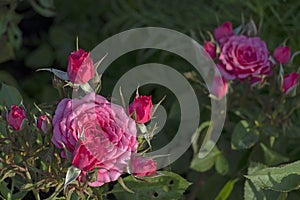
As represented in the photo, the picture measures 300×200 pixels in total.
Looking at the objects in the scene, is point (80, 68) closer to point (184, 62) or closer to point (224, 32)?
point (224, 32)

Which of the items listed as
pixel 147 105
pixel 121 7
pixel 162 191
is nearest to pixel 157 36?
pixel 121 7

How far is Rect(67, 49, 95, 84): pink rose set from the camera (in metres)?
1.00

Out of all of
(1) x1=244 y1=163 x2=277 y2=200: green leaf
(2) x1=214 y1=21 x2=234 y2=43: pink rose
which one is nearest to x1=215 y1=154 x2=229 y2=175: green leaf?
(1) x1=244 y1=163 x2=277 y2=200: green leaf

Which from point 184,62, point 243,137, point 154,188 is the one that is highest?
point 184,62

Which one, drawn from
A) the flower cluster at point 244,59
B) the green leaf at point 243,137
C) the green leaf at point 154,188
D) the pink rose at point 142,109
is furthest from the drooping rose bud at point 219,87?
the pink rose at point 142,109

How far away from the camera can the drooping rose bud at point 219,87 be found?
131 centimetres

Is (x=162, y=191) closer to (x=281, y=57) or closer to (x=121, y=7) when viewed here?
(x=281, y=57)

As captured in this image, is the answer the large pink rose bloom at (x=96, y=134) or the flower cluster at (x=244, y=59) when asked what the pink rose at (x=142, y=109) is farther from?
the flower cluster at (x=244, y=59)

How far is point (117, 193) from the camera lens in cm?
120

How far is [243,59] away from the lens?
4.38 feet

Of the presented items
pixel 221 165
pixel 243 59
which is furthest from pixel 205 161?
pixel 243 59

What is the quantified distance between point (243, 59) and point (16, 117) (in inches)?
20.1

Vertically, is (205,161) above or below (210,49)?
below

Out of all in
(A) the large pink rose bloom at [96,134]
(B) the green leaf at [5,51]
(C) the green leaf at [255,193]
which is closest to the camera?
(A) the large pink rose bloom at [96,134]
